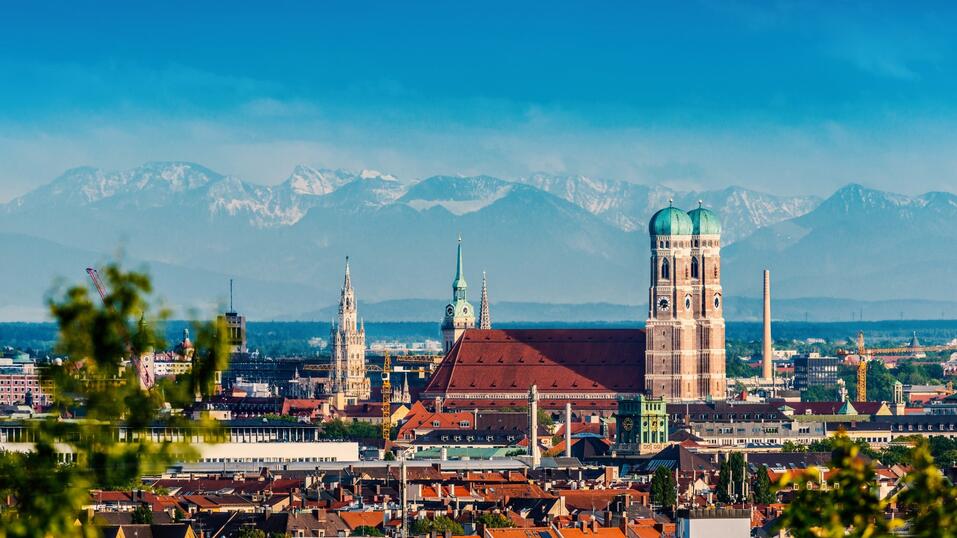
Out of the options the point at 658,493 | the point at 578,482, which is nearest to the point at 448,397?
the point at 578,482

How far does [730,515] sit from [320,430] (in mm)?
82737

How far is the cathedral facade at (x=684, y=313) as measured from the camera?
168750mm

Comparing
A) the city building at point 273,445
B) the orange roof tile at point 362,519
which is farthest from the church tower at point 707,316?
the orange roof tile at point 362,519

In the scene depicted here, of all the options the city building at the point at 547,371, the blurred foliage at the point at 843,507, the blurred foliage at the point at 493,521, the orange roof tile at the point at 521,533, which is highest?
the city building at the point at 547,371

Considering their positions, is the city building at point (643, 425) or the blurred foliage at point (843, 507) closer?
the blurred foliage at point (843, 507)

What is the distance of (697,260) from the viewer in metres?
172

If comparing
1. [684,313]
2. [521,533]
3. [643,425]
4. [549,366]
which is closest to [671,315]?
[684,313]

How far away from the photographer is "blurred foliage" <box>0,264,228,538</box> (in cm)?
2005

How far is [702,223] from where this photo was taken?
172250 millimetres

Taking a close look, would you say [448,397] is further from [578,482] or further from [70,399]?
[70,399]

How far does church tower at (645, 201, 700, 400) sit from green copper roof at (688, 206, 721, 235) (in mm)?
1050

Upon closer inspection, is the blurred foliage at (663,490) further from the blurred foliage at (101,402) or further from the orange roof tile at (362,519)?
the blurred foliage at (101,402)

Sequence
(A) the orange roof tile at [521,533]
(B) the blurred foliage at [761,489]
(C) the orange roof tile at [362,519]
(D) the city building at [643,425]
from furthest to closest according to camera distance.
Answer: (D) the city building at [643,425] < (B) the blurred foliage at [761,489] < (C) the orange roof tile at [362,519] < (A) the orange roof tile at [521,533]

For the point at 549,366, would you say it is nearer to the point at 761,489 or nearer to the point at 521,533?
the point at 761,489
